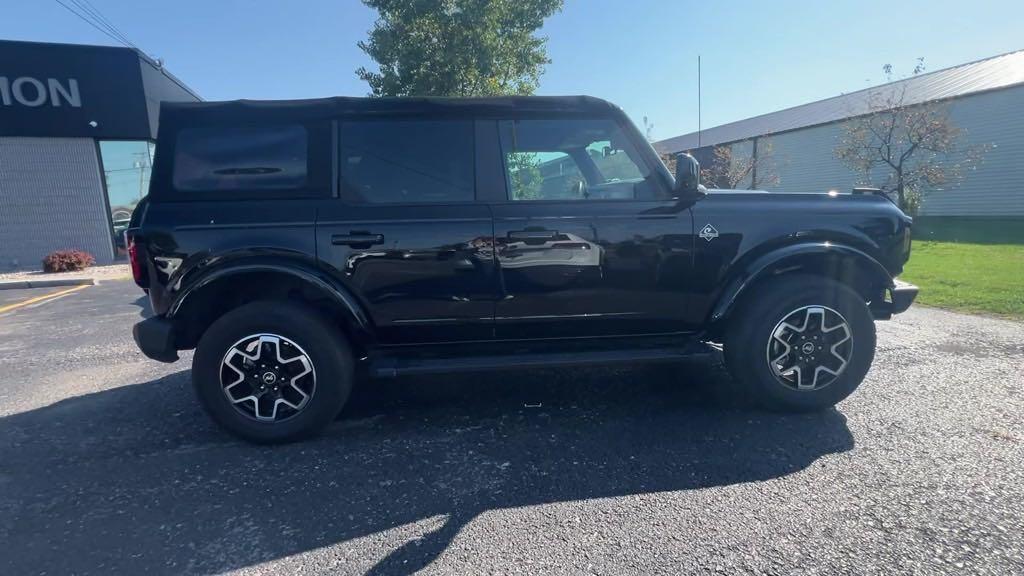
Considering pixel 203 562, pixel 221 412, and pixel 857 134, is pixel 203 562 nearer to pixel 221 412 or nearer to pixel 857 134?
pixel 221 412

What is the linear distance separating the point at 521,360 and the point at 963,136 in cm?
2397

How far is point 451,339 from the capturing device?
348 centimetres

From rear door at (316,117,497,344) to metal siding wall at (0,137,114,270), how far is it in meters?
14.9

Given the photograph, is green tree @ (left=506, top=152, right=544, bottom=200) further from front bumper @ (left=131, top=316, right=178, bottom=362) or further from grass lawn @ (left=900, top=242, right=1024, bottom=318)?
grass lawn @ (left=900, top=242, right=1024, bottom=318)

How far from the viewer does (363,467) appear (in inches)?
117

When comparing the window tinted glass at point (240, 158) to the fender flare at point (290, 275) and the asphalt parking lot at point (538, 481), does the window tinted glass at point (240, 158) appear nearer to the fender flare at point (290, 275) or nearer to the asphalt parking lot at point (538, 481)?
the fender flare at point (290, 275)

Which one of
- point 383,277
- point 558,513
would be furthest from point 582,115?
point 558,513

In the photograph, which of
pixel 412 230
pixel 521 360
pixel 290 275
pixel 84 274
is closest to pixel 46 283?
pixel 84 274

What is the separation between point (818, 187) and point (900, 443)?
Answer: 26160mm

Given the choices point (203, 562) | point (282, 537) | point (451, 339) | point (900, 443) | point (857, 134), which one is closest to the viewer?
point (203, 562)

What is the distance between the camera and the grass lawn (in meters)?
6.78

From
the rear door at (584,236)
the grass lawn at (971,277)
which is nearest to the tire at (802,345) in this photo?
the rear door at (584,236)

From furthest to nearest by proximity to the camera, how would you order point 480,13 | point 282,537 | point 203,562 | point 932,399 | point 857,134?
point 857,134
point 480,13
point 932,399
point 282,537
point 203,562

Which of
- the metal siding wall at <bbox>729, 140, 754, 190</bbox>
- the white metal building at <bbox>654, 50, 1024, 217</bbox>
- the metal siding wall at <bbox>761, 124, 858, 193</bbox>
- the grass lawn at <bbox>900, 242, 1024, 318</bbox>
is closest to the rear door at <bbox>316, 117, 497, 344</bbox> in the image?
the grass lawn at <bbox>900, 242, 1024, 318</bbox>
